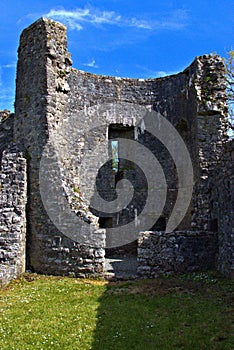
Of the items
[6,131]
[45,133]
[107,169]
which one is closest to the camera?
[45,133]

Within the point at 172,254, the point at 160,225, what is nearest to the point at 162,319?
the point at 172,254

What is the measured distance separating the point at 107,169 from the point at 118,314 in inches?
374

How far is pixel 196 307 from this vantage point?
25.8 feet

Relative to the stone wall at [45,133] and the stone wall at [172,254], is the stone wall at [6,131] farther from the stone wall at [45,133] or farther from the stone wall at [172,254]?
the stone wall at [172,254]

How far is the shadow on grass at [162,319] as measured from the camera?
20.0 feet

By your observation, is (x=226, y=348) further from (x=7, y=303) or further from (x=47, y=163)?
(x=47, y=163)

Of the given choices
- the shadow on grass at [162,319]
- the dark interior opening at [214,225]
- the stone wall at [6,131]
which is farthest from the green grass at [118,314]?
the stone wall at [6,131]

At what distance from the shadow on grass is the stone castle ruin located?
183cm

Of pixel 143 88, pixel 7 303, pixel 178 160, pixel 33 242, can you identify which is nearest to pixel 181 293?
pixel 7 303

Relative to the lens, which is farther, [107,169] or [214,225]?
[107,169]

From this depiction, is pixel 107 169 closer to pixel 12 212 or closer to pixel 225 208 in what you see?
pixel 12 212

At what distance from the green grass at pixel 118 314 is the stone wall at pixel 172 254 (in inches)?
19.3

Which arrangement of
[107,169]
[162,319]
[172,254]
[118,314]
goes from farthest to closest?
[107,169] < [172,254] < [118,314] < [162,319]

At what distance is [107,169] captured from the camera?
1667cm
